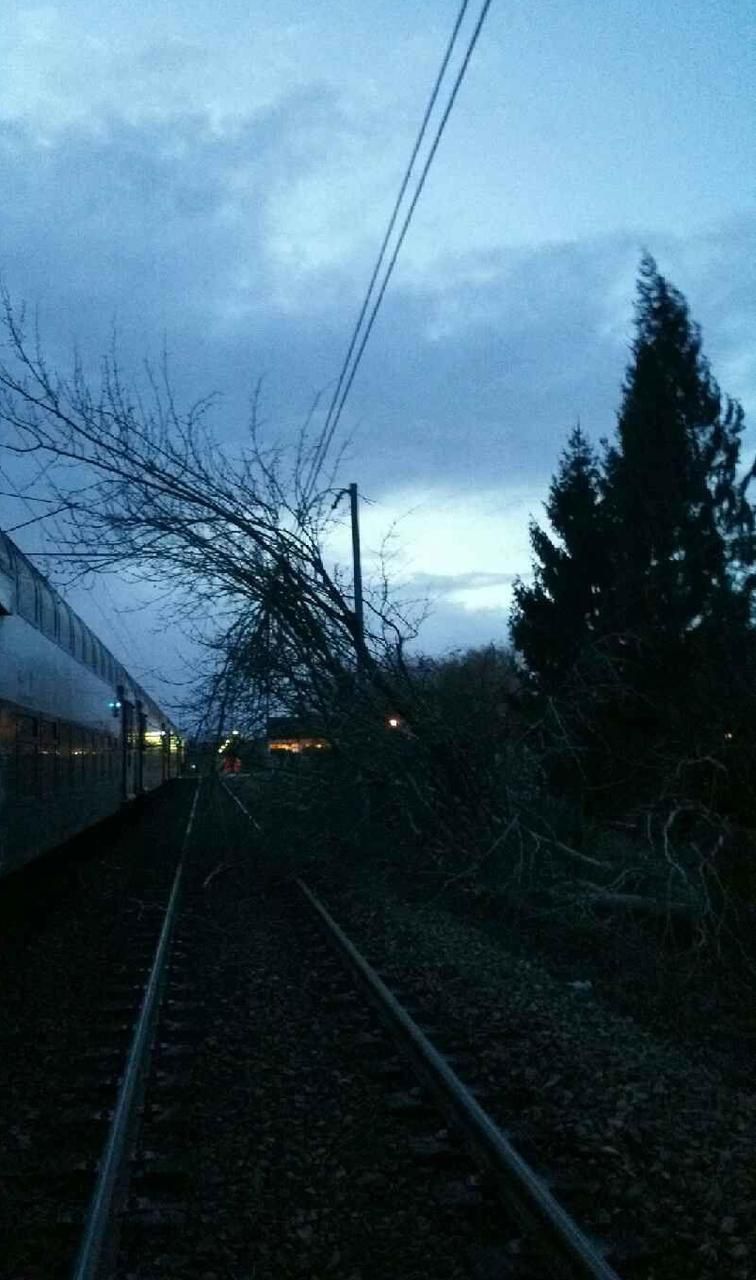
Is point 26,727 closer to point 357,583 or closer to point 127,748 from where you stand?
point 357,583

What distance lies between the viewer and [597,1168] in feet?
19.8

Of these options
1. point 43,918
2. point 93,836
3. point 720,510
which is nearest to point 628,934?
point 43,918

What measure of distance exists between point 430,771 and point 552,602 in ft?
37.2

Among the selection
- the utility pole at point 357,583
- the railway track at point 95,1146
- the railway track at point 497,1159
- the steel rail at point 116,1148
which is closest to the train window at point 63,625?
the utility pole at point 357,583

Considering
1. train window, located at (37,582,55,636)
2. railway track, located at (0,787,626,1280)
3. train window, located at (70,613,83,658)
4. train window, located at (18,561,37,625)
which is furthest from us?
train window, located at (70,613,83,658)

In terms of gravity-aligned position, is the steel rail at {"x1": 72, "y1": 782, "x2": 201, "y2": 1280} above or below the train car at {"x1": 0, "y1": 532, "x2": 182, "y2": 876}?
below

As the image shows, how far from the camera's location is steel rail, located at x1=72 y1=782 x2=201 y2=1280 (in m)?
4.90

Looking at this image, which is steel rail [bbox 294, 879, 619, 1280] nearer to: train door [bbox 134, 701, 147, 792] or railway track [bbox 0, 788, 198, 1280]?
railway track [bbox 0, 788, 198, 1280]

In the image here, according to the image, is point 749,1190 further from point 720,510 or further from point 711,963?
point 720,510

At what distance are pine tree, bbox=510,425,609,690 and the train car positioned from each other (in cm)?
931

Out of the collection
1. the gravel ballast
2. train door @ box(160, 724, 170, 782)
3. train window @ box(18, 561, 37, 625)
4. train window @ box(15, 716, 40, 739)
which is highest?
train window @ box(18, 561, 37, 625)

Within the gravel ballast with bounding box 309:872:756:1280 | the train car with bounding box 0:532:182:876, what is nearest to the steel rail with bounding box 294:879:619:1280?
the gravel ballast with bounding box 309:872:756:1280

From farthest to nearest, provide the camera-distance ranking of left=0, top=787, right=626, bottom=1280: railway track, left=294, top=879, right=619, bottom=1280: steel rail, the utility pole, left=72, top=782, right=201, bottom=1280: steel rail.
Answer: the utility pole → left=0, top=787, right=626, bottom=1280: railway track → left=72, top=782, right=201, bottom=1280: steel rail → left=294, top=879, right=619, bottom=1280: steel rail

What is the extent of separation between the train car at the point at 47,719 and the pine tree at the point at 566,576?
9.31 meters
